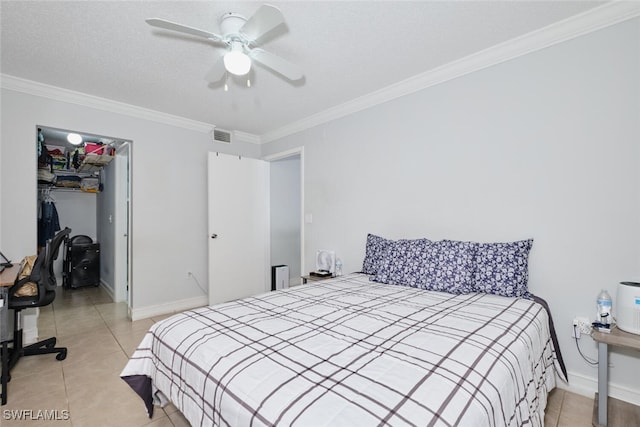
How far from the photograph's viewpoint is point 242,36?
176 centimetres

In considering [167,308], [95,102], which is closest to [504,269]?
[167,308]

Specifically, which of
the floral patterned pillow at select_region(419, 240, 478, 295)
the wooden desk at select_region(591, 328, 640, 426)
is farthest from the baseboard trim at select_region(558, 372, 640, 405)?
the floral patterned pillow at select_region(419, 240, 478, 295)

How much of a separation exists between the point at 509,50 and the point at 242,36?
76.4 inches

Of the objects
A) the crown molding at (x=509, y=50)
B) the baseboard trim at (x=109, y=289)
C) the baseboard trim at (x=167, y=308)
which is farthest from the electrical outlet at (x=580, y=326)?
the baseboard trim at (x=109, y=289)

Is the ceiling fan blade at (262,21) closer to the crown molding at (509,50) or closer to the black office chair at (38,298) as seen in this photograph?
the crown molding at (509,50)

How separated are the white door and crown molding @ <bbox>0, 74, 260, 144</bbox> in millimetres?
519

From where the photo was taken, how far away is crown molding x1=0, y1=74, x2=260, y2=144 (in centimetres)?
260

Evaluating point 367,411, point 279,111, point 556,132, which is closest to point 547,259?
point 556,132

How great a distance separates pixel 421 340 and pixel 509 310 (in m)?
0.78

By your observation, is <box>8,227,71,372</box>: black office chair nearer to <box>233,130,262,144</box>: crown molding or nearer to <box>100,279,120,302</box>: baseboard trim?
<box>100,279,120,302</box>: baseboard trim

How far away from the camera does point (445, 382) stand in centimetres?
92

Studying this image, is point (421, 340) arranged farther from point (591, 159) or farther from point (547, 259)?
point (591, 159)

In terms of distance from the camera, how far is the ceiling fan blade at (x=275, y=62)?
1.86m

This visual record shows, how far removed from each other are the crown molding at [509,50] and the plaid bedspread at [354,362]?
1798 millimetres
